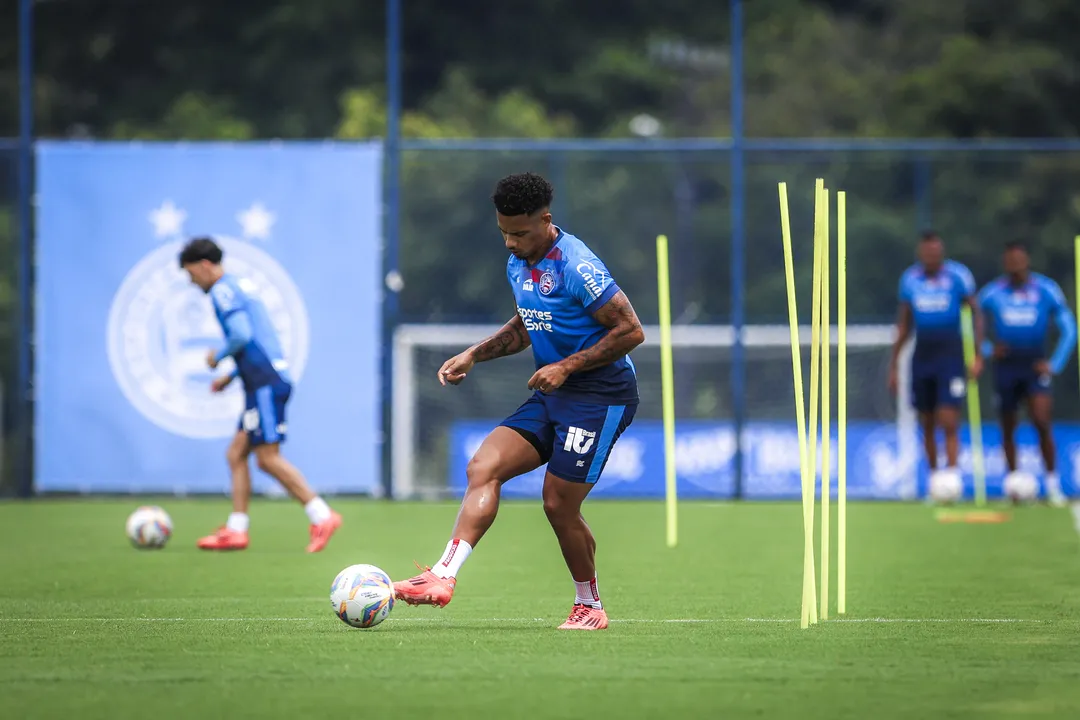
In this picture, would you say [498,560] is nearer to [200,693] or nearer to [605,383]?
[605,383]

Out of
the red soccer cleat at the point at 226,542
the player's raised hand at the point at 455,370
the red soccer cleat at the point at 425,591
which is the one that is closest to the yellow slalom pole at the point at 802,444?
the player's raised hand at the point at 455,370

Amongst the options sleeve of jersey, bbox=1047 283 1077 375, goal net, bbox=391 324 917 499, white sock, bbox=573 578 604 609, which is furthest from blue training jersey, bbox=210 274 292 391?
sleeve of jersey, bbox=1047 283 1077 375

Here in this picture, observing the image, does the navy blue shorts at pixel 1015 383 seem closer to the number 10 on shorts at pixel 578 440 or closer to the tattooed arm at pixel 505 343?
the tattooed arm at pixel 505 343

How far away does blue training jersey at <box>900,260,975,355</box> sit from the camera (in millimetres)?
17828

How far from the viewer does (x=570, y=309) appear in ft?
27.2

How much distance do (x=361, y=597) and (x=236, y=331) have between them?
5.23m

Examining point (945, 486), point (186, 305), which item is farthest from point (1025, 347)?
point (186, 305)

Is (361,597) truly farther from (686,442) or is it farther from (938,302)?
(686,442)

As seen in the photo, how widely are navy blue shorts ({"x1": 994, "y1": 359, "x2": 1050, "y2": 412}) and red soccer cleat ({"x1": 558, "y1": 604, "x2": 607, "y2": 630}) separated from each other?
Answer: 10894mm

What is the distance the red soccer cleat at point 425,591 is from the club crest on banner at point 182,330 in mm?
11384

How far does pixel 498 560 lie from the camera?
1249 cm

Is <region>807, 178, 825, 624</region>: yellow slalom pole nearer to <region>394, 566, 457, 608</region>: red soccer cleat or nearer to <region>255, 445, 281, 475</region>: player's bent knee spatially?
<region>394, 566, 457, 608</region>: red soccer cleat

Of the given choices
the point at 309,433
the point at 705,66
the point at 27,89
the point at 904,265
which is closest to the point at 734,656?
the point at 309,433

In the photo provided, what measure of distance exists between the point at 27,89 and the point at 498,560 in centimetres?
1014
